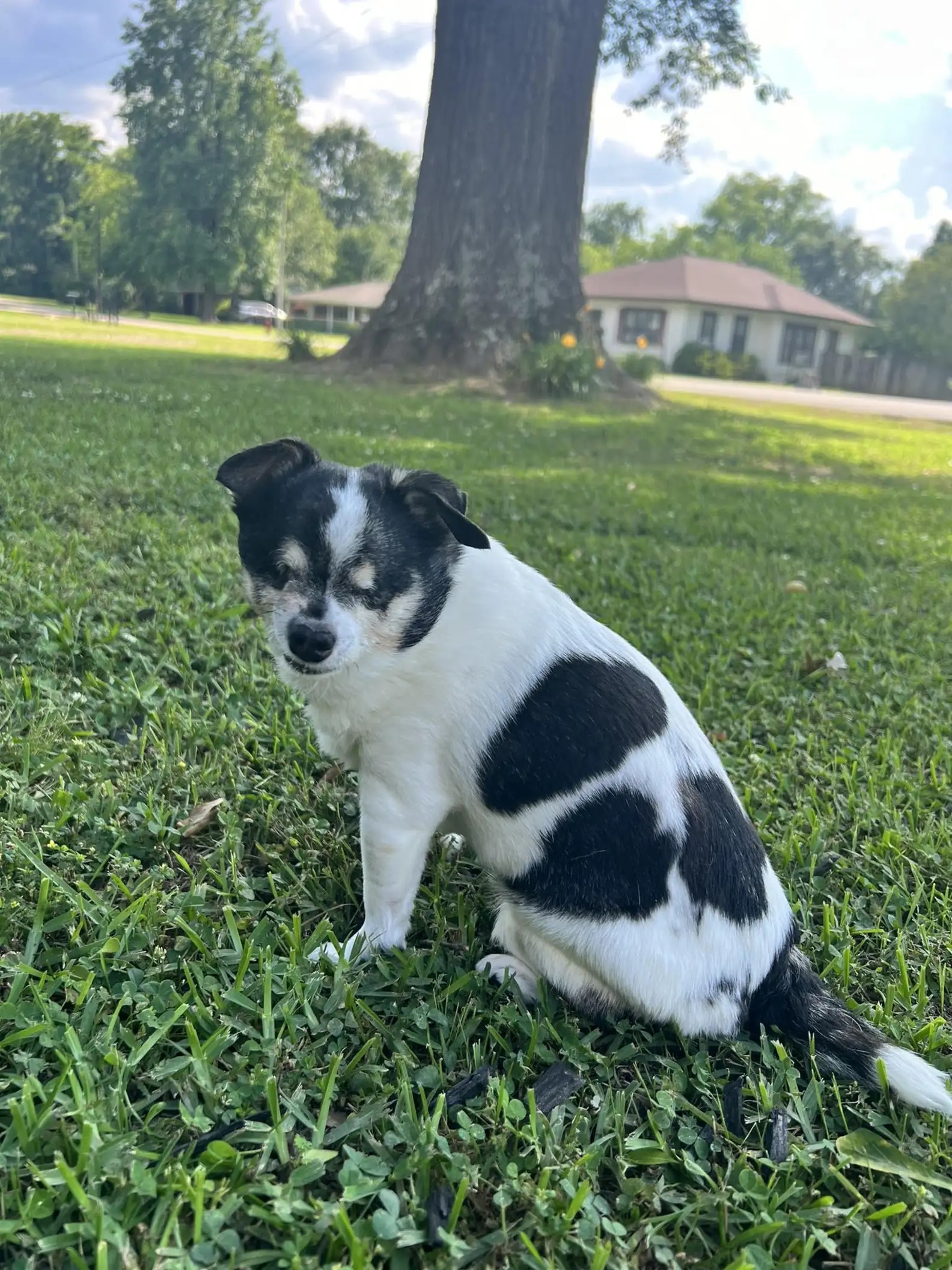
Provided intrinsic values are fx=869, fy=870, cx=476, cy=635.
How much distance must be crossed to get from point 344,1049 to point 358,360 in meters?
14.4

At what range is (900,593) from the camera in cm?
556

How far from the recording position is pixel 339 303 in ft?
225

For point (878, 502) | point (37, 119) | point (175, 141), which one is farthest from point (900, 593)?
point (175, 141)

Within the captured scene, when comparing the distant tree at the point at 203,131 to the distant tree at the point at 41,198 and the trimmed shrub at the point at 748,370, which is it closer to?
the distant tree at the point at 41,198

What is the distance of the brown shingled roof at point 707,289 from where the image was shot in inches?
1992

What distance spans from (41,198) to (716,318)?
3563cm

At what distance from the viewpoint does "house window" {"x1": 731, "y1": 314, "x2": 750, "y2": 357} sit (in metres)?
51.3

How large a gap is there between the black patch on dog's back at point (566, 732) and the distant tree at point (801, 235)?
8854 centimetres

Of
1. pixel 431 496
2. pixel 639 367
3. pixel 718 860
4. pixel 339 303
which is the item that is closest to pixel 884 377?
pixel 639 367

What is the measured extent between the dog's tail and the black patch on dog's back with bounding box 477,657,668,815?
2.11 ft

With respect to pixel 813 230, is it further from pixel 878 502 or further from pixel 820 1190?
pixel 820 1190

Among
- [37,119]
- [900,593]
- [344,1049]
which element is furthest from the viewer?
[37,119]

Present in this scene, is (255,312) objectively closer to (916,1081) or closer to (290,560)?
(290,560)

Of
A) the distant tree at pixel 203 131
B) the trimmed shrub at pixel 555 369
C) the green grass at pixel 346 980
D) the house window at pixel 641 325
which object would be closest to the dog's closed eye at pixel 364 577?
the green grass at pixel 346 980
